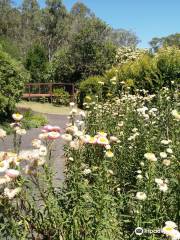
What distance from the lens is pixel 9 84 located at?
14555mm

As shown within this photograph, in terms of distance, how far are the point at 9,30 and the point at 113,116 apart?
4140 cm

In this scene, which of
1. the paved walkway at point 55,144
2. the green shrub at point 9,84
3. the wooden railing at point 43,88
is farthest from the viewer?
the wooden railing at point 43,88

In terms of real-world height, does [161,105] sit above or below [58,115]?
above

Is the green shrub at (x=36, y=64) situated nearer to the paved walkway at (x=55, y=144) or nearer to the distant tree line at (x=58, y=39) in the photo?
the distant tree line at (x=58, y=39)

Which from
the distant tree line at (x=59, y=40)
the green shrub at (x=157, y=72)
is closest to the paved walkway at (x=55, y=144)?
the green shrub at (x=157, y=72)

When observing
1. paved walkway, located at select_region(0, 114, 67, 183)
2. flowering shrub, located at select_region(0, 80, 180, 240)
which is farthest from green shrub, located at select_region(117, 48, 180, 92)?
flowering shrub, located at select_region(0, 80, 180, 240)

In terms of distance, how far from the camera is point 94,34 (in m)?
27.5

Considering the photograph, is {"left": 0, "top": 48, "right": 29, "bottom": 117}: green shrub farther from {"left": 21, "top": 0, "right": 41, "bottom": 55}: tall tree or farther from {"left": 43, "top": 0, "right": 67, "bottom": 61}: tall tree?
{"left": 43, "top": 0, "right": 67, "bottom": 61}: tall tree

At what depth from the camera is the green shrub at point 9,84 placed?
14141mm

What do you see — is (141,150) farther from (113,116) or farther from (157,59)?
(157,59)

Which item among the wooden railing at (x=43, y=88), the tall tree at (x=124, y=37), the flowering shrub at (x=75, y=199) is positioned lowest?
the wooden railing at (x=43, y=88)

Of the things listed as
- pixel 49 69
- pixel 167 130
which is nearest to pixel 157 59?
pixel 167 130

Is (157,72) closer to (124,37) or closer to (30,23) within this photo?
(30,23)

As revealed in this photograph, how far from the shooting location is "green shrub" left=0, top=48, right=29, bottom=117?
46.4 ft
